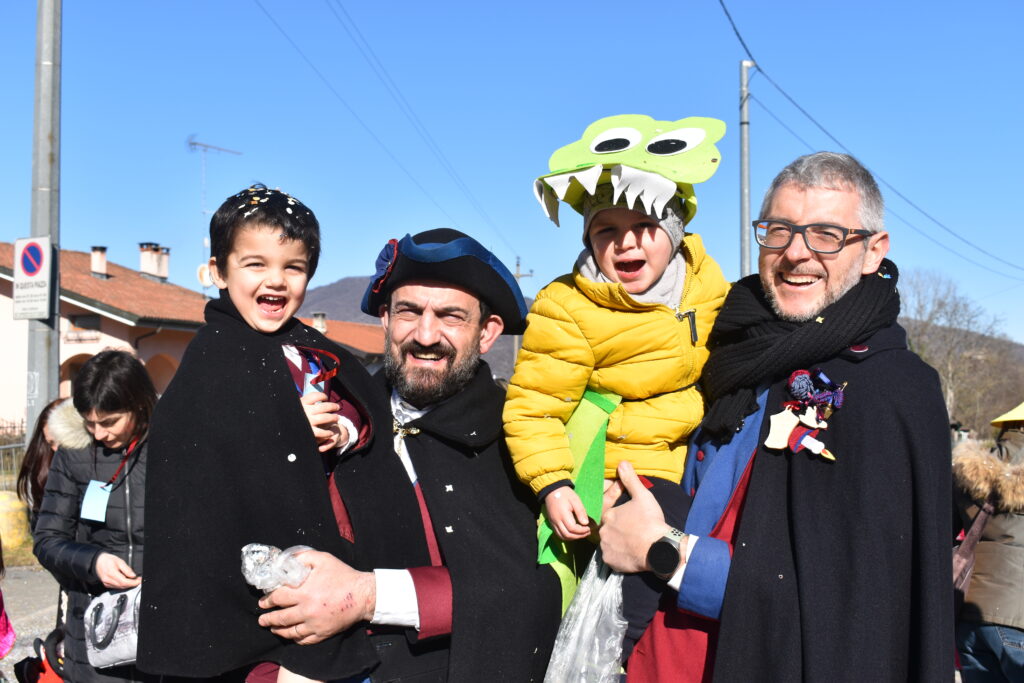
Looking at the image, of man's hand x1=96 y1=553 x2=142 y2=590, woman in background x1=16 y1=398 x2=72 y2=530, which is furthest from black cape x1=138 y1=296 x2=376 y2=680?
woman in background x1=16 y1=398 x2=72 y2=530

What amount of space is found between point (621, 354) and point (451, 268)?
2.18 feet

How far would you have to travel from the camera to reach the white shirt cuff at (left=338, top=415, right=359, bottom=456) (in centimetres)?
249

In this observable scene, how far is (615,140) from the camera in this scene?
8.92ft

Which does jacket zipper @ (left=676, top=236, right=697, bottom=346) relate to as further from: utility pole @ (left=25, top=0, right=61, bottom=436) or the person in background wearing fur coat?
utility pole @ (left=25, top=0, right=61, bottom=436)

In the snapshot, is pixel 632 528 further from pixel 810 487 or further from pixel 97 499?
pixel 97 499

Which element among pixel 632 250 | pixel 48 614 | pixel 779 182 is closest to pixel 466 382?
pixel 632 250

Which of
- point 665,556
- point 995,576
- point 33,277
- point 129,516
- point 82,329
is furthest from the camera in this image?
point 82,329

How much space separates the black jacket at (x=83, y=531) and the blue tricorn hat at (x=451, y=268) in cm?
176

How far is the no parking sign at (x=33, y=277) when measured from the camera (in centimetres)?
705

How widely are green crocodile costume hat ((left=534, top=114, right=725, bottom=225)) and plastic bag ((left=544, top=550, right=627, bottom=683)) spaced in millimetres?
1133

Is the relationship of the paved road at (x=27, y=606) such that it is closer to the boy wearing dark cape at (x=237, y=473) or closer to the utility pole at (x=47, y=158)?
the utility pole at (x=47, y=158)

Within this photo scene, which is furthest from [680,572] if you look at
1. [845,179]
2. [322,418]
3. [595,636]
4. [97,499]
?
[97,499]

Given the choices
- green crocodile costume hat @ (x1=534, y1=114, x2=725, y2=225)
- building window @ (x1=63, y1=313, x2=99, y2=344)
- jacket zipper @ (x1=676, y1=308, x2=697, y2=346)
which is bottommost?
jacket zipper @ (x1=676, y1=308, x2=697, y2=346)

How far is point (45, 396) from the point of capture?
7348 millimetres
